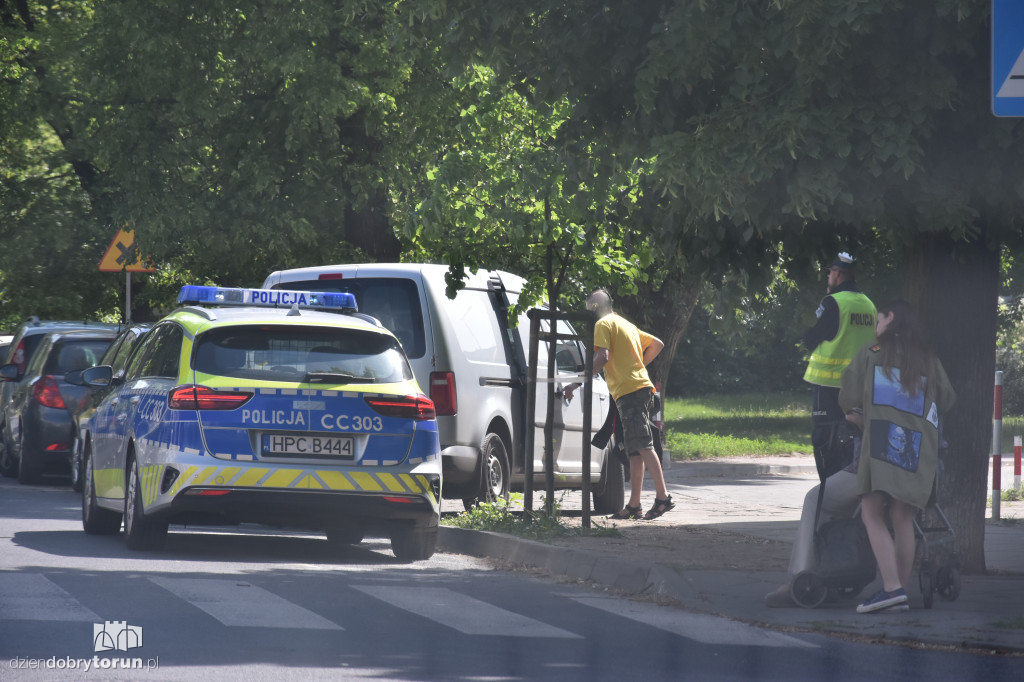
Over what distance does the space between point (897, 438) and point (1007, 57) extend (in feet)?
7.18

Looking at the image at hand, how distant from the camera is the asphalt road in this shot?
614 cm

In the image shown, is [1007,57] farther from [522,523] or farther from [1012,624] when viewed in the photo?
[522,523]

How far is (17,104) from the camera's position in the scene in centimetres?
2502

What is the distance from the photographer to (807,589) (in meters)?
7.93

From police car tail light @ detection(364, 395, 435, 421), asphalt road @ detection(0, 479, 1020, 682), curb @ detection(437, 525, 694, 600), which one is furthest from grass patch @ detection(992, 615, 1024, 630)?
police car tail light @ detection(364, 395, 435, 421)

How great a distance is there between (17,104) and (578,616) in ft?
65.3

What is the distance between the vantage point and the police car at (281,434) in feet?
30.6

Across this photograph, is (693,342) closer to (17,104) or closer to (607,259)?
(17,104)

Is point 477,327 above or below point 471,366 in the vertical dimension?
above

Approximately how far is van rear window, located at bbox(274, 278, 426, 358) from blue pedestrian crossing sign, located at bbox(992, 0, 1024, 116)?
6269 millimetres

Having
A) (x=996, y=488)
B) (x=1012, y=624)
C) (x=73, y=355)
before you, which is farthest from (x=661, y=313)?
(x=1012, y=624)

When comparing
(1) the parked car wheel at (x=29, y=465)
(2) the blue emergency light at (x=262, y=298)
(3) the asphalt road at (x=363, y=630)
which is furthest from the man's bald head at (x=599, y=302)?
(1) the parked car wheel at (x=29, y=465)

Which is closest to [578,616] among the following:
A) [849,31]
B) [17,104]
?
[849,31]

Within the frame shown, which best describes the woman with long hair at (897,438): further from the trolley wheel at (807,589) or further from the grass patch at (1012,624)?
the grass patch at (1012,624)
